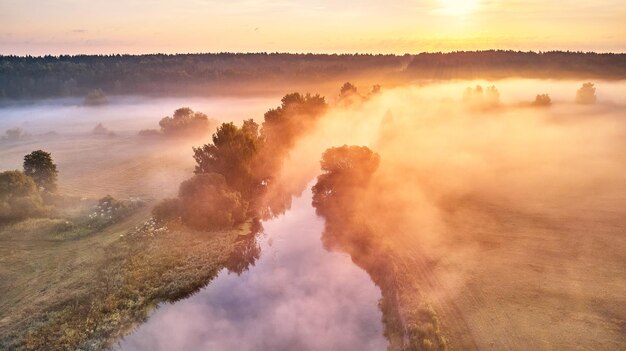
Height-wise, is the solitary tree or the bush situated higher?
the solitary tree

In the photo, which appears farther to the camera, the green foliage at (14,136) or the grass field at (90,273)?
the green foliage at (14,136)

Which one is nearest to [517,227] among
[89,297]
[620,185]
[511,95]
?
[620,185]

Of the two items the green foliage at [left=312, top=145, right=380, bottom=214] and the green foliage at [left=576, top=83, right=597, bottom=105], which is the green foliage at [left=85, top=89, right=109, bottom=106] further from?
the green foliage at [left=576, top=83, right=597, bottom=105]

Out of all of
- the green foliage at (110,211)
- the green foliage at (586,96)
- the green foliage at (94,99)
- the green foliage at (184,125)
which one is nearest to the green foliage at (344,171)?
the green foliage at (110,211)

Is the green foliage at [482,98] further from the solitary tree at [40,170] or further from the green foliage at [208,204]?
the solitary tree at [40,170]

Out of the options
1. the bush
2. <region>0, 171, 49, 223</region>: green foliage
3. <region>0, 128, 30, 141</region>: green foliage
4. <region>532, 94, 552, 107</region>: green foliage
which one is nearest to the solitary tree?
<region>0, 171, 49, 223</region>: green foliage

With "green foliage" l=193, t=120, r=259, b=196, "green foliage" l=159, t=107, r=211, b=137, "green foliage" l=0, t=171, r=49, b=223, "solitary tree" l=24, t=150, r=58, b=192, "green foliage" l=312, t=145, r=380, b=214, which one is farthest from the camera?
"green foliage" l=159, t=107, r=211, b=137

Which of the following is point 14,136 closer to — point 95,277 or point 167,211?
point 167,211
